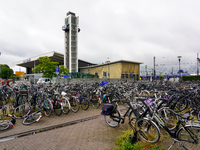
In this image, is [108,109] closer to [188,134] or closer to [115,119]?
[115,119]

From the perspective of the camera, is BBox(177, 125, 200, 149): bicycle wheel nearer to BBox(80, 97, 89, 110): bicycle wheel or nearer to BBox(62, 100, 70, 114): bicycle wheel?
BBox(62, 100, 70, 114): bicycle wheel

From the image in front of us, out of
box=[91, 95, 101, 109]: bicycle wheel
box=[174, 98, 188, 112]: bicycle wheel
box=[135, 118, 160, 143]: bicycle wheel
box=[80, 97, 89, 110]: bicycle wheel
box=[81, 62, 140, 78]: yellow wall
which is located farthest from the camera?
box=[81, 62, 140, 78]: yellow wall

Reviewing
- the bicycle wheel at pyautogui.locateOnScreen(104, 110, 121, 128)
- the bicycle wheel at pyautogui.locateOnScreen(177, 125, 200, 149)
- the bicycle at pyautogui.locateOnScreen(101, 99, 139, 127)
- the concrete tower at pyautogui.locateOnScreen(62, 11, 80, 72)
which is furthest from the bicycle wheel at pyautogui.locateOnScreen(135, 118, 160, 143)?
the concrete tower at pyautogui.locateOnScreen(62, 11, 80, 72)

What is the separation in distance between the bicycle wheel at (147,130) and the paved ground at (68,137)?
360mm

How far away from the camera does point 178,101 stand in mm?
5629

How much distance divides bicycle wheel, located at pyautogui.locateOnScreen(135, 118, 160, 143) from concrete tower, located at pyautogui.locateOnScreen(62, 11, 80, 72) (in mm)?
50811

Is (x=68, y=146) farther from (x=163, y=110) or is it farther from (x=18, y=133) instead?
(x=163, y=110)

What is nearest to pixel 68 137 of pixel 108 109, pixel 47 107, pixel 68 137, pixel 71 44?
pixel 68 137

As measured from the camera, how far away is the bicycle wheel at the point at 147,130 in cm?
343

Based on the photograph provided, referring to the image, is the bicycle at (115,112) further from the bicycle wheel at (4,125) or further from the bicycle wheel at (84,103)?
the bicycle wheel at (4,125)

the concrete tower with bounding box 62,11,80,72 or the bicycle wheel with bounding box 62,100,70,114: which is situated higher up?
the concrete tower with bounding box 62,11,80,72

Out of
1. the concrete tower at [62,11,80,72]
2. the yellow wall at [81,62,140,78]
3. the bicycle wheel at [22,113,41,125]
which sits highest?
the concrete tower at [62,11,80,72]

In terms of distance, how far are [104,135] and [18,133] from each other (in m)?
2.72

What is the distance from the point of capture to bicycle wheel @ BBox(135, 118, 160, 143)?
135 inches
